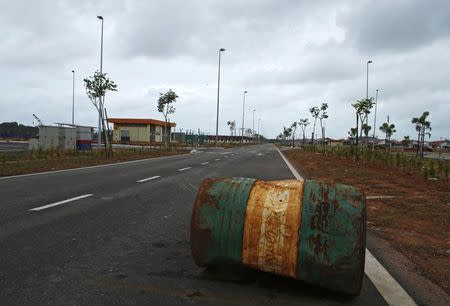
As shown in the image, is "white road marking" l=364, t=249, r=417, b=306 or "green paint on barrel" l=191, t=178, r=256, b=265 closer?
"white road marking" l=364, t=249, r=417, b=306

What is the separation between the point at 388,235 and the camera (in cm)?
668

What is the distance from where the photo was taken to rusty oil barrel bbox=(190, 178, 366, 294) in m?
3.99

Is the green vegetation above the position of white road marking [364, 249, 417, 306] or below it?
above

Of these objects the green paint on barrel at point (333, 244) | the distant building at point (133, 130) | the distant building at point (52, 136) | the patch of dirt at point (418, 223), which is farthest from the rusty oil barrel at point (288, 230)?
the distant building at point (133, 130)

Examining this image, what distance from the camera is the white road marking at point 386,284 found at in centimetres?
396

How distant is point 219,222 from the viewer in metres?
4.39

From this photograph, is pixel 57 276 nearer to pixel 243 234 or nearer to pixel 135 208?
pixel 243 234

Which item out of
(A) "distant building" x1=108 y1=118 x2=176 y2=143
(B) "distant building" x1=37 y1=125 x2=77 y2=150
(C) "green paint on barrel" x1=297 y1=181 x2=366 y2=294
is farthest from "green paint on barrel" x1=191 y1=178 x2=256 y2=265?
(A) "distant building" x1=108 y1=118 x2=176 y2=143

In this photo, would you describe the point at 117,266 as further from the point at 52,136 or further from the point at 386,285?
the point at 52,136

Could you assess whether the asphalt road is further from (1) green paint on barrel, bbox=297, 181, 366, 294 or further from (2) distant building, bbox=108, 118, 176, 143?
(2) distant building, bbox=108, 118, 176, 143

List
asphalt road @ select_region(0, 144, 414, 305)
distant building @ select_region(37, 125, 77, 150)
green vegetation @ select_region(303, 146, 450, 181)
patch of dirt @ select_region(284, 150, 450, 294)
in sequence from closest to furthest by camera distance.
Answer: asphalt road @ select_region(0, 144, 414, 305) → patch of dirt @ select_region(284, 150, 450, 294) → green vegetation @ select_region(303, 146, 450, 181) → distant building @ select_region(37, 125, 77, 150)

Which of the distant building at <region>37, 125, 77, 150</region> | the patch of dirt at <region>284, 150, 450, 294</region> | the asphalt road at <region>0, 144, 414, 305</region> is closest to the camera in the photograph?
the asphalt road at <region>0, 144, 414, 305</region>

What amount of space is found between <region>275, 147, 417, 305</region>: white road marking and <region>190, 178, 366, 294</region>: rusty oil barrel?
0.33 metres

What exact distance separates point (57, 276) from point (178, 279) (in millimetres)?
1159
